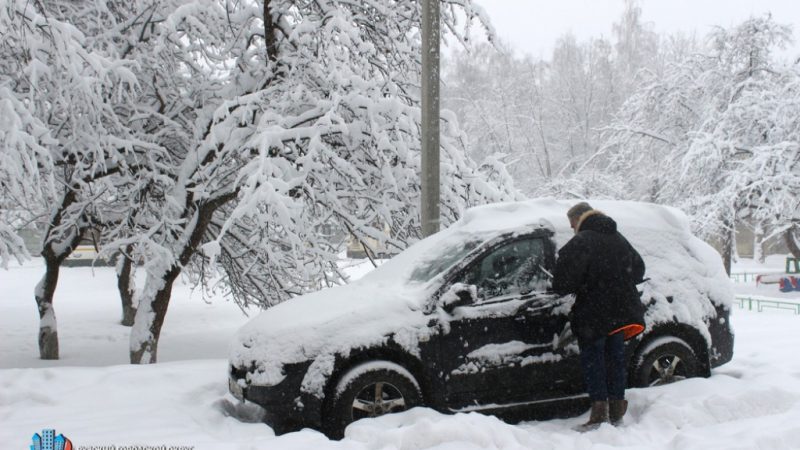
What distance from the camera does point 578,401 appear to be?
18.3 feet

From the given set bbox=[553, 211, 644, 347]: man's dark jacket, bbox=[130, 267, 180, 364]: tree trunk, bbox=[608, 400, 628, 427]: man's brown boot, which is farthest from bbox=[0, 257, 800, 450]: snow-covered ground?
bbox=[130, 267, 180, 364]: tree trunk

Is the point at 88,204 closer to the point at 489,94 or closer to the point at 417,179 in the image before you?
the point at 417,179

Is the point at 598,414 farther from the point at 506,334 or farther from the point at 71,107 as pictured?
the point at 71,107

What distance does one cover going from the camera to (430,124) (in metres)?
7.35

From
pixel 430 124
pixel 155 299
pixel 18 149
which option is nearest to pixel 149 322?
pixel 155 299

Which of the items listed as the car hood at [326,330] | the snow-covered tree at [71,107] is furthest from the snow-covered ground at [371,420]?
the snow-covered tree at [71,107]

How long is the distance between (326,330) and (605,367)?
2.05 m

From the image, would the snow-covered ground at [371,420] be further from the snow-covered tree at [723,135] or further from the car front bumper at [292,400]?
the snow-covered tree at [723,135]

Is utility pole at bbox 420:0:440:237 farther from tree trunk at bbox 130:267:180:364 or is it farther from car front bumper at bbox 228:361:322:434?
tree trunk at bbox 130:267:180:364

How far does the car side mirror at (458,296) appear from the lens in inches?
205

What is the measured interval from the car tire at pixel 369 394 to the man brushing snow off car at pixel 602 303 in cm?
127

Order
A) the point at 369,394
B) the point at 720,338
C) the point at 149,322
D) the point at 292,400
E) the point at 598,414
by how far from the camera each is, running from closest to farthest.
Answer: the point at 292,400
the point at 369,394
the point at 598,414
the point at 720,338
the point at 149,322

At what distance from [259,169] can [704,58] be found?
22.7 m

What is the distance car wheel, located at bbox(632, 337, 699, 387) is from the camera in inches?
225
